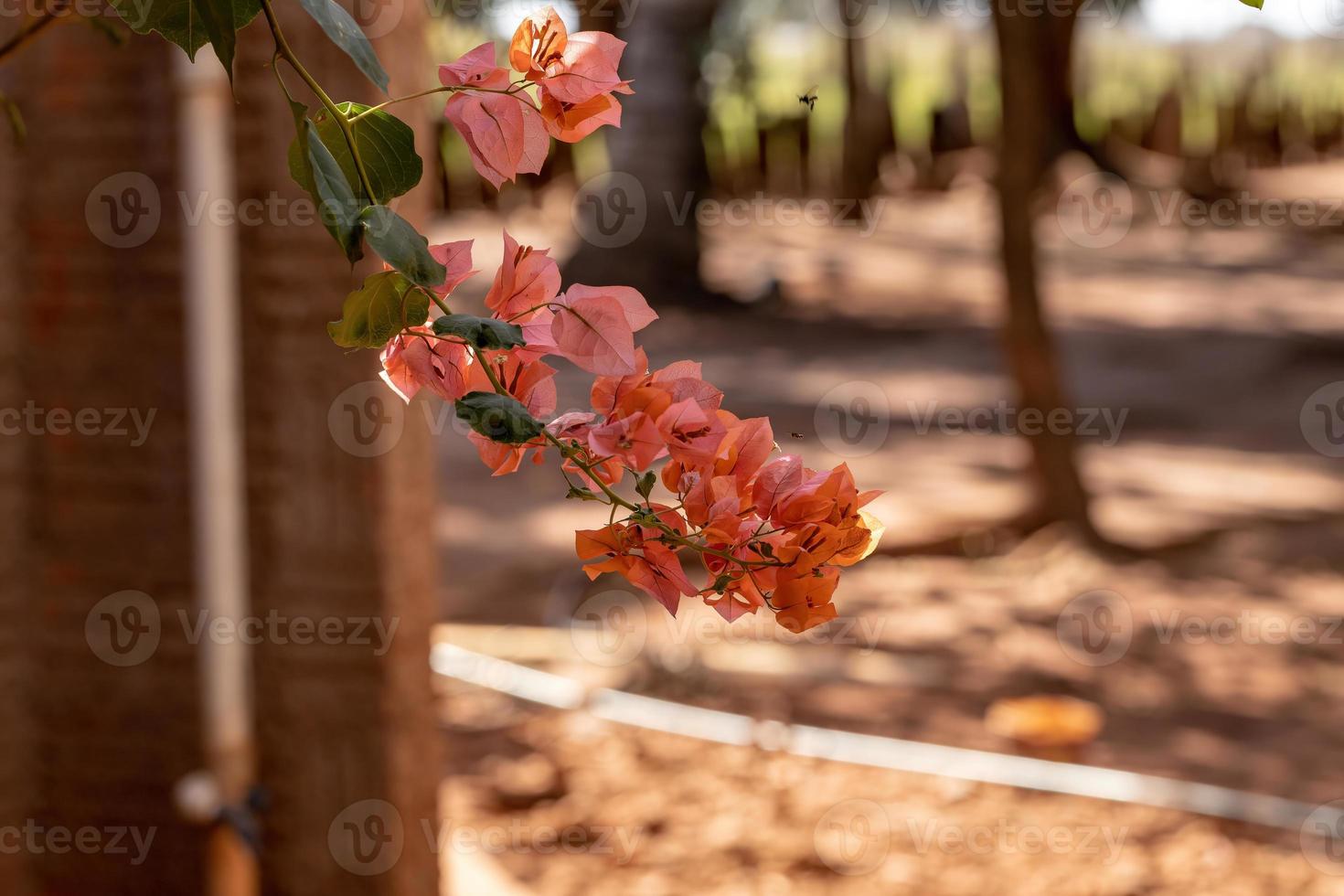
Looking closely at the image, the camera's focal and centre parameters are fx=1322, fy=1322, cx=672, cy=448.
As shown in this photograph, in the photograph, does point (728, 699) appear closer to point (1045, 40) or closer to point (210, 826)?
point (210, 826)

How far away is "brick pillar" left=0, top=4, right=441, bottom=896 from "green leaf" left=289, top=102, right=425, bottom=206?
1911mm

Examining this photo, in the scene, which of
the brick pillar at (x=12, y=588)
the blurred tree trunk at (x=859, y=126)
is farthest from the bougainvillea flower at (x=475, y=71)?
the blurred tree trunk at (x=859, y=126)

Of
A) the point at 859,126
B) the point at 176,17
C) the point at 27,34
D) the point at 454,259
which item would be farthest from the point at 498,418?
the point at 859,126

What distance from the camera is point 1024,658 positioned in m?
5.57

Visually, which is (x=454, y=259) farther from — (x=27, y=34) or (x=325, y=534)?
(x=325, y=534)

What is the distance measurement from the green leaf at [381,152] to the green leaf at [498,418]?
15cm

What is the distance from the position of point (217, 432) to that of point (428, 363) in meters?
2.00

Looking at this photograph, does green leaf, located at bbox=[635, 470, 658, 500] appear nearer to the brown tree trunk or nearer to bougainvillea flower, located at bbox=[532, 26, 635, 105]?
bougainvillea flower, located at bbox=[532, 26, 635, 105]

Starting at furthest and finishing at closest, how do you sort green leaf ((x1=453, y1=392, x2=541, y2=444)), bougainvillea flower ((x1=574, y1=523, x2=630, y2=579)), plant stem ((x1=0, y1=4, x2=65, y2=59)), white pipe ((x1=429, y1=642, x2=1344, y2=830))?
white pipe ((x1=429, y1=642, x2=1344, y2=830)) → plant stem ((x1=0, y1=4, x2=65, y2=59)) → bougainvillea flower ((x1=574, y1=523, x2=630, y2=579)) → green leaf ((x1=453, y1=392, x2=541, y2=444))


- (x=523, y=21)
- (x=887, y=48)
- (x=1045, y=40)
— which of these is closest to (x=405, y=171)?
(x=523, y=21)

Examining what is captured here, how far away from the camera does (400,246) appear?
0.62 metres

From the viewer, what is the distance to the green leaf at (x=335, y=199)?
61cm

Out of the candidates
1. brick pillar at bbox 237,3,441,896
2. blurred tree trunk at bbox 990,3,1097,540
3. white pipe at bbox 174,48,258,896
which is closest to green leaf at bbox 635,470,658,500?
brick pillar at bbox 237,3,441,896

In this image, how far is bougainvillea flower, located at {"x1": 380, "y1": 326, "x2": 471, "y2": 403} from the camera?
0.71 m
